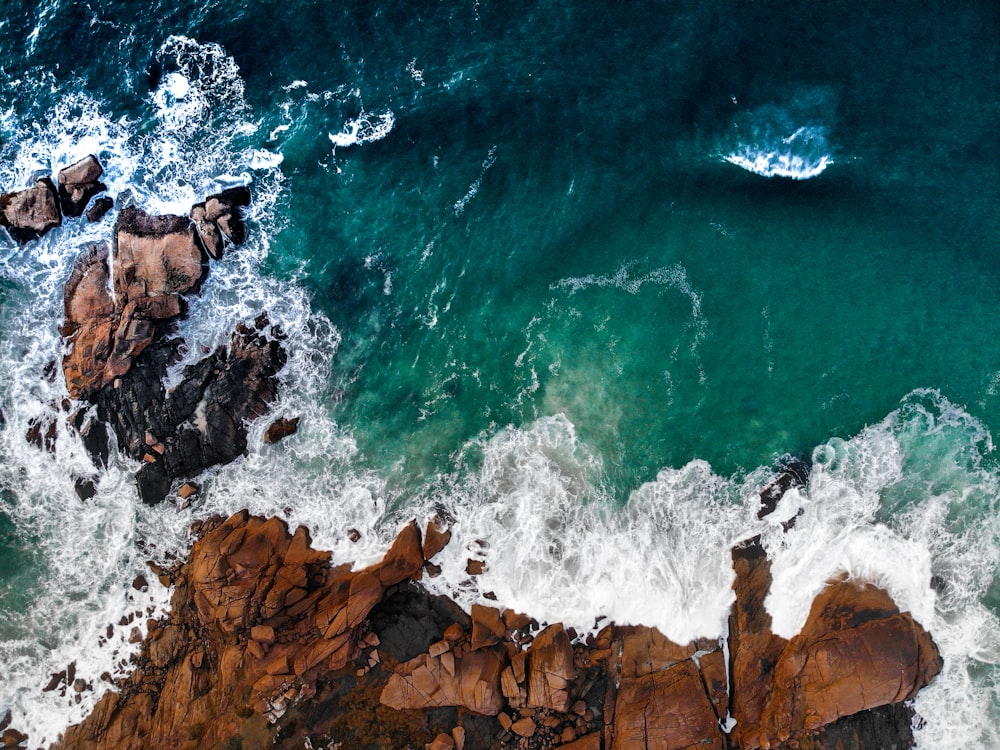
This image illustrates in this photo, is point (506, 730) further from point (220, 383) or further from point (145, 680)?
point (220, 383)

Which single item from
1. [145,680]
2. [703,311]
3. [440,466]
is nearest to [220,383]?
[440,466]

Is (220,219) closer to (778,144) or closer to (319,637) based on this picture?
(319,637)

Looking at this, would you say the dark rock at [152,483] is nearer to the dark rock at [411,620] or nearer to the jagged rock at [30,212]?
the dark rock at [411,620]

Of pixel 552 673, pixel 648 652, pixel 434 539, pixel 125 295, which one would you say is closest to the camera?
pixel 552 673

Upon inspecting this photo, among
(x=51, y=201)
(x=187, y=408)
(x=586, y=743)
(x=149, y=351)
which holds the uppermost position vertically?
(x=51, y=201)

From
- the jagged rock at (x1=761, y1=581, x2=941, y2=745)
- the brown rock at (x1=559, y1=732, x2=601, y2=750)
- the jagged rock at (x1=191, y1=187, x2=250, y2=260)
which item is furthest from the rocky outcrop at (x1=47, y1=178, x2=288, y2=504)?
the jagged rock at (x1=761, y1=581, x2=941, y2=745)

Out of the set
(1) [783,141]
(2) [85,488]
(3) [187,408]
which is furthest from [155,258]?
(1) [783,141]
